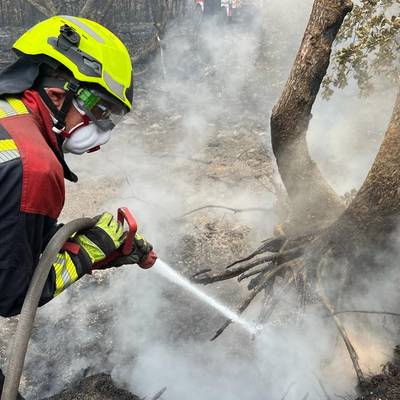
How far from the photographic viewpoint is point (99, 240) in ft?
8.03

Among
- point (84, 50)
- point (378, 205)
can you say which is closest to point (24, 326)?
point (84, 50)

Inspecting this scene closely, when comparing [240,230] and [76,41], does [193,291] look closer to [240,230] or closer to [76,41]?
[240,230]

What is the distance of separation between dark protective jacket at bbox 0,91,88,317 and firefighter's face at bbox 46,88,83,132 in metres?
0.09

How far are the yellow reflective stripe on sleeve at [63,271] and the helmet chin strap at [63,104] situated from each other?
0.68m

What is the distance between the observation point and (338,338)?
133 inches

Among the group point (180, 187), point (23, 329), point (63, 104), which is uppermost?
point (63, 104)

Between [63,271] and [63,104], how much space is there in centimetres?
88

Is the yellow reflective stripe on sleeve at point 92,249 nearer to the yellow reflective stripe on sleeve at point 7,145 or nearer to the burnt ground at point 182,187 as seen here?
the yellow reflective stripe on sleeve at point 7,145

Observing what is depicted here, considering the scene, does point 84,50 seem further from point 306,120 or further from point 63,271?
point 306,120

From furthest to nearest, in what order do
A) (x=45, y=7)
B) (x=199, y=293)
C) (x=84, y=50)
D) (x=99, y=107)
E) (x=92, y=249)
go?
(x=45, y=7) → (x=199, y=293) → (x=92, y=249) → (x=99, y=107) → (x=84, y=50)

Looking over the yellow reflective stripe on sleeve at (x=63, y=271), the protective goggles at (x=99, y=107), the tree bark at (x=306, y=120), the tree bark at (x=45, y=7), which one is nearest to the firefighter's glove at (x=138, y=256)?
the yellow reflective stripe on sleeve at (x=63, y=271)

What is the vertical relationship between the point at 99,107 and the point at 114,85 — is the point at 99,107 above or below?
below

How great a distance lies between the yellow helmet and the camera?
2.14 meters

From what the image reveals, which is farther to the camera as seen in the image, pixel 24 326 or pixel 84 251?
pixel 84 251
